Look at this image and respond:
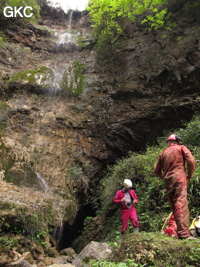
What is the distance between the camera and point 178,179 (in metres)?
3.49

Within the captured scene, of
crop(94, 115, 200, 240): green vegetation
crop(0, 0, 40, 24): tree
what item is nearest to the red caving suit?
crop(94, 115, 200, 240): green vegetation

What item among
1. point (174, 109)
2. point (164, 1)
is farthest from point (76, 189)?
point (164, 1)

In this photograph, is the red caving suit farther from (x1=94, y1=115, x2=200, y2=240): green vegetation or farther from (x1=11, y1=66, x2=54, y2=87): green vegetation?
(x1=11, y1=66, x2=54, y2=87): green vegetation

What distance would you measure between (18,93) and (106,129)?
5269mm

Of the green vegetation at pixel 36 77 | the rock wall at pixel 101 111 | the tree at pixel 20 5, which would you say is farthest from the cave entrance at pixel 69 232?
the tree at pixel 20 5

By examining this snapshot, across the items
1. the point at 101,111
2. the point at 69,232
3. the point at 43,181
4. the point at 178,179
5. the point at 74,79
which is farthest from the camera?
the point at 74,79

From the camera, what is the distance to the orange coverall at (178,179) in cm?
320

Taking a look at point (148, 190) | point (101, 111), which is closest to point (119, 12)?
point (101, 111)

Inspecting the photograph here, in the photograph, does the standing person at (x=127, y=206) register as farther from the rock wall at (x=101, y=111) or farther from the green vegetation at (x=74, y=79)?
the green vegetation at (x=74, y=79)

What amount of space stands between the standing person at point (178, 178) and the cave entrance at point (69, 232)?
5267 millimetres

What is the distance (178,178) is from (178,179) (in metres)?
0.02

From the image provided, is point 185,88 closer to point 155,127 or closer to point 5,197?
point 155,127

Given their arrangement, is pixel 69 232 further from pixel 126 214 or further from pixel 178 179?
pixel 178 179

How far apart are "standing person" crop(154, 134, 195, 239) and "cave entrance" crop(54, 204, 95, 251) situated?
207 inches
